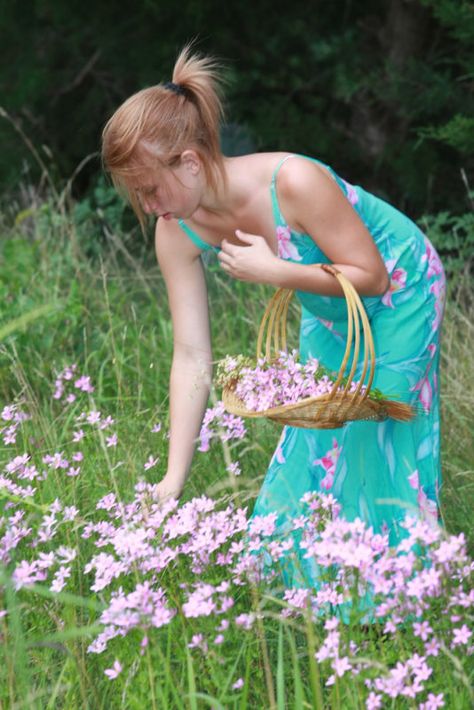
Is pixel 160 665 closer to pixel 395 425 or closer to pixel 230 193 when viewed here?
pixel 395 425

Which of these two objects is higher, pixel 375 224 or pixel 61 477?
pixel 375 224

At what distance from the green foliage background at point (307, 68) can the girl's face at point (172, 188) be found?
3.97m

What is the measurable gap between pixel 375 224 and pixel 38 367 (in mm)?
1934

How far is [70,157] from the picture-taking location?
811 centimetres

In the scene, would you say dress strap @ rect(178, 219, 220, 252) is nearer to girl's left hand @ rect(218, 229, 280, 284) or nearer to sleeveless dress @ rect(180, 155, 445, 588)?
sleeveless dress @ rect(180, 155, 445, 588)

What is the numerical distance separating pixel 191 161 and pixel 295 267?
0.41 m

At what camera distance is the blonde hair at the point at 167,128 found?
8.50 ft

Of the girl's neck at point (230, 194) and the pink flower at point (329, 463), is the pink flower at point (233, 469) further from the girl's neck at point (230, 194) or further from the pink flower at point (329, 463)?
the girl's neck at point (230, 194)

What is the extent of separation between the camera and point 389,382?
2.71 metres

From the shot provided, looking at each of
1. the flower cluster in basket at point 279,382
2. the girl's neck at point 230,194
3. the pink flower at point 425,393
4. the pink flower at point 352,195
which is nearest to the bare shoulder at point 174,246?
the girl's neck at point 230,194

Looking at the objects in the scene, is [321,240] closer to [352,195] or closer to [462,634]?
[352,195]

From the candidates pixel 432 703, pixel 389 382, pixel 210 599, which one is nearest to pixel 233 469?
pixel 210 599

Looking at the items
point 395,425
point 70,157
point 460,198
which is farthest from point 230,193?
point 70,157

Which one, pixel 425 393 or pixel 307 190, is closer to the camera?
pixel 307 190
